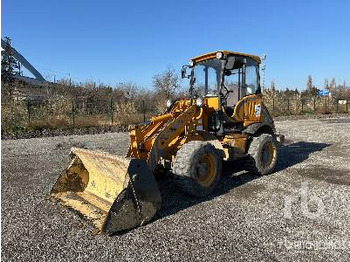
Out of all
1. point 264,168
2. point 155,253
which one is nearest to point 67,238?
point 155,253

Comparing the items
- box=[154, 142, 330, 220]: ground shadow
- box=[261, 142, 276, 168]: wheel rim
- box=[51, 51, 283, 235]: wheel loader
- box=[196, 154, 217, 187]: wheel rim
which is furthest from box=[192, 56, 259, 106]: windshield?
box=[196, 154, 217, 187]: wheel rim

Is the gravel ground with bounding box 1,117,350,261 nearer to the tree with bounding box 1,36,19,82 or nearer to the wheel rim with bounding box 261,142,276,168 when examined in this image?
the wheel rim with bounding box 261,142,276,168

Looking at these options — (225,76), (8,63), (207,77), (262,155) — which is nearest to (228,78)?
(225,76)

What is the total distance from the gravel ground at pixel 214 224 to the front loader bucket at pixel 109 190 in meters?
0.17

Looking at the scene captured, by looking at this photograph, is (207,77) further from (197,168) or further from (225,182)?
(197,168)

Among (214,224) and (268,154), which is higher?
A: (268,154)

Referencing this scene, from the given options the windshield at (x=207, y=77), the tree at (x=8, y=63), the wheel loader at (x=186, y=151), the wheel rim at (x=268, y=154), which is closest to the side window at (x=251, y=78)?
the wheel loader at (x=186, y=151)

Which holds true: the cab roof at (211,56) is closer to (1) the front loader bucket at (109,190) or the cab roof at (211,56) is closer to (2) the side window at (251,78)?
(2) the side window at (251,78)

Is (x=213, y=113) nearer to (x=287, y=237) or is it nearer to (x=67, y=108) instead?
(x=287, y=237)

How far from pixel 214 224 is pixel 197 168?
4.25ft

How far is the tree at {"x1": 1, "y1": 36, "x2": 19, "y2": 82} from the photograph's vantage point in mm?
26239

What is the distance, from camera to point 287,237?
449 centimetres

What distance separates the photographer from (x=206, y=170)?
625cm

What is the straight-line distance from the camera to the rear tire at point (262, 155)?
298 inches
